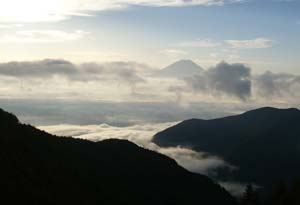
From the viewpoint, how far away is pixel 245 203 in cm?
9831

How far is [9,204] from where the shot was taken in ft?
472

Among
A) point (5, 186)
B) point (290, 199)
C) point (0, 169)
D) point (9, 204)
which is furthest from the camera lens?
point (0, 169)

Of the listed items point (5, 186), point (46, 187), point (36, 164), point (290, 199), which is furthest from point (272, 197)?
point (36, 164)

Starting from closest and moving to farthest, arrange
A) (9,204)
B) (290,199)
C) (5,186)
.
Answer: (290,199) < (9,204) < (5,186)

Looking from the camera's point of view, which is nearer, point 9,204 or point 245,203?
point 245,203

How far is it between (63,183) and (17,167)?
22363mm

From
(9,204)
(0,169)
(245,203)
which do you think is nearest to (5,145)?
(0,169)

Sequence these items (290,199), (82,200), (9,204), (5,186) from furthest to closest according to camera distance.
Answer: (82,200)
(5,186)
(9,204)
(290,199)

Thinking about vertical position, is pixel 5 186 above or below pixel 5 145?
below

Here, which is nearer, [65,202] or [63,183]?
[65,202]

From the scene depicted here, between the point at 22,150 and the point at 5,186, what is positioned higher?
the point at 22,150

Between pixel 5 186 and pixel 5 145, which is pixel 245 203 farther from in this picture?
pixel 5 145

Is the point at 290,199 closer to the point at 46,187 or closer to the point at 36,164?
the point at 46,187

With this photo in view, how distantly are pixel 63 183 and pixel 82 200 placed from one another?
1259 centimetres
